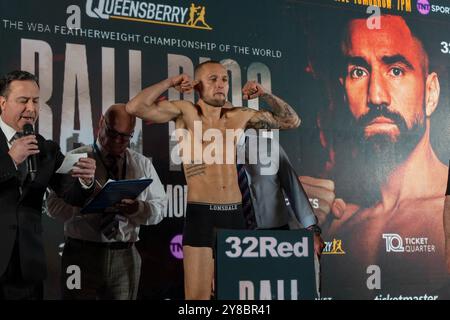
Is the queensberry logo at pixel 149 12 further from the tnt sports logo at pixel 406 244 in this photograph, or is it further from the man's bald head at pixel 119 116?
the tnt sports logo at pixel 406 244

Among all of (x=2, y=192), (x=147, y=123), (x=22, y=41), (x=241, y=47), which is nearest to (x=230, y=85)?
(x=241, y=47)

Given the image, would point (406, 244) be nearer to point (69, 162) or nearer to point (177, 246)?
point (177, 246)

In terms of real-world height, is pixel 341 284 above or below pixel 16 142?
below

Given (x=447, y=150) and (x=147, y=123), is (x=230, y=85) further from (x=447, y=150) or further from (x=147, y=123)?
(x=447, y=150)

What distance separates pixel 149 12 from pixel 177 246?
1.66 meters

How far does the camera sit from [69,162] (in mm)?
4180

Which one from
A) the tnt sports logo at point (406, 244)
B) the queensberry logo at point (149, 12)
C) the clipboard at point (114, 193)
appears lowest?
the tnt sports logo at point (406, 244)

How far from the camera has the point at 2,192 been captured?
393 cm

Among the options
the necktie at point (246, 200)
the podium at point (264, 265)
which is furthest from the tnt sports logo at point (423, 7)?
the podium at point (264, 265)

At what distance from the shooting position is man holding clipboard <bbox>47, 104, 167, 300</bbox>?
4.24 meters

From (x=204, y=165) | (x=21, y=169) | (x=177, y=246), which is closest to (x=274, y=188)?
(x=204, y=165)

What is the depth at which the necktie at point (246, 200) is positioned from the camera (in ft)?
15.5

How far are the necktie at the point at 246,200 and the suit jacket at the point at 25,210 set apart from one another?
1148mm
